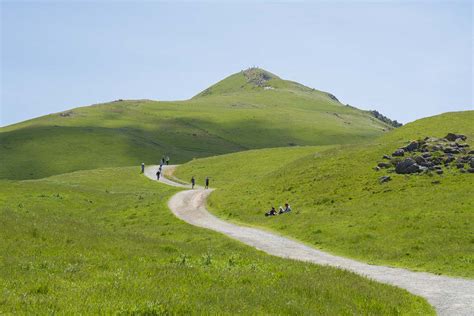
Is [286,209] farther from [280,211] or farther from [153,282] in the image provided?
[153,282]

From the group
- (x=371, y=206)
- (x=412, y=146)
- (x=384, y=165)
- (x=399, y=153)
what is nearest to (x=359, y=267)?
(x=371, y=206)

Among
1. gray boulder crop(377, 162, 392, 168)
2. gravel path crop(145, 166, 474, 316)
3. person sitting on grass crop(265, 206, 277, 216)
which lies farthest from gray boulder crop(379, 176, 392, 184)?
gravel path crop(145, 166, 474, 316)

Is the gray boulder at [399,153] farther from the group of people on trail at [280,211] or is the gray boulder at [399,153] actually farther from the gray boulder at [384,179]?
the group of people on trail at [280,211]

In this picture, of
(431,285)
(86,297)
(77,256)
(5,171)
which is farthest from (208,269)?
(5,171)

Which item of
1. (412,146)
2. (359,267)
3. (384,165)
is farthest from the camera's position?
(412,146)

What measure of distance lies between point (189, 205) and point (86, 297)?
158 ft

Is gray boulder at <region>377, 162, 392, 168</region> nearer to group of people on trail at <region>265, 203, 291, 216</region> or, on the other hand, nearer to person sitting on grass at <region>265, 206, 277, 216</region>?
group of people on trail at <region>265, 203, 291, 216</region>

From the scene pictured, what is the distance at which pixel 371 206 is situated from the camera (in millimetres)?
43719

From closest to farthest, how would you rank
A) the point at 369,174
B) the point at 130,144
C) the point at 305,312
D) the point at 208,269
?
the point at 305,312 < the point at 208,269 < the point at 369,174 < the point at 130,144

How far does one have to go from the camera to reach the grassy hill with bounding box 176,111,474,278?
1214 inches

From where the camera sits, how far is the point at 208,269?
18.1 meters

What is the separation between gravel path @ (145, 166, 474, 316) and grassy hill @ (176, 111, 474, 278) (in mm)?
1608

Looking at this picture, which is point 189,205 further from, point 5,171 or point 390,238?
point 5,171

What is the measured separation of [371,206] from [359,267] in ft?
54.9
